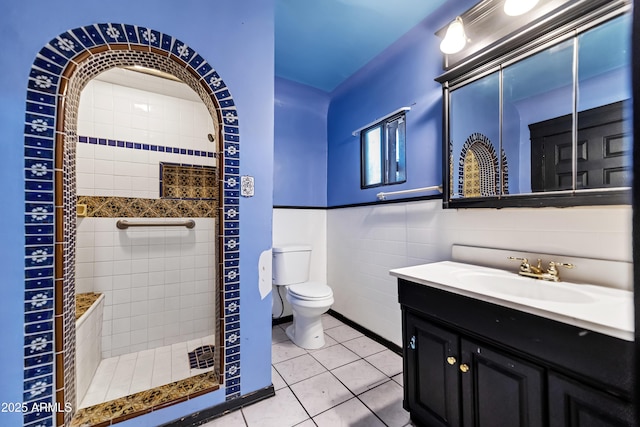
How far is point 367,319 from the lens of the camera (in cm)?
223

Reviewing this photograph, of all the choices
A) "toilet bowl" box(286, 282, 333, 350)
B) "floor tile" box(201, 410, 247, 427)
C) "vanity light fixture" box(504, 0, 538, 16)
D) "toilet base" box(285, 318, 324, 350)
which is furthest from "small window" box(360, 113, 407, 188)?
"floor tile" box(201, 410, 247, 427)

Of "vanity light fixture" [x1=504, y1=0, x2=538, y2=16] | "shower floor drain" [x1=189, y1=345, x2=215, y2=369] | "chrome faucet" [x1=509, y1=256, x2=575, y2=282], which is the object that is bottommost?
"shower floor drain" [x1=189, y1=345, x2=215, y2=369]

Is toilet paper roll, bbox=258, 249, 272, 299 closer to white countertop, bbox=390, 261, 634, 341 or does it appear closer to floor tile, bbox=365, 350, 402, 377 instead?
white countertop, bbox=390, 261, 634, 341

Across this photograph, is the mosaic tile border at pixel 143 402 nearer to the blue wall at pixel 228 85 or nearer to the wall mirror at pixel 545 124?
the blue wall at pixel 228 85

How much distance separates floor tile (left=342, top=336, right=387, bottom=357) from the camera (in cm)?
196

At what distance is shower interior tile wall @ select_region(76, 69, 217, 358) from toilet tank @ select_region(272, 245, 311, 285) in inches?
21.8

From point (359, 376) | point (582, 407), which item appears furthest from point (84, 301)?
point (582, 407)

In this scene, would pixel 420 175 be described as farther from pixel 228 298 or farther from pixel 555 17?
pixel 228 298

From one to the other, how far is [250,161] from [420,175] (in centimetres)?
115

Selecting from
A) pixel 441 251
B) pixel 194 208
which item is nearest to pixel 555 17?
pixel 441 251

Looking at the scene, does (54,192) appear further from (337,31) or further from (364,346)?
(364,346)

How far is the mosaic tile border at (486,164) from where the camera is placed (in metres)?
1.34

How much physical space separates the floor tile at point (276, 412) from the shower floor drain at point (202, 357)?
53cm

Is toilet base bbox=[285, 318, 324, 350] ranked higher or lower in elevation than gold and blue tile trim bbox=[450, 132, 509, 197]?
lower
